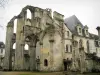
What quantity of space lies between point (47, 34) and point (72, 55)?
846cm

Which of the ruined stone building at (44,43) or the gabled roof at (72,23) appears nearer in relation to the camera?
the ruined stone building at (44,43)

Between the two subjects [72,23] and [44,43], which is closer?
[44,43]

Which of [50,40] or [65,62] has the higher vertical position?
[50,40]

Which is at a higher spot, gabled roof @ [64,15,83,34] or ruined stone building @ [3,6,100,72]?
gabled roof @ [64,15,83,34]

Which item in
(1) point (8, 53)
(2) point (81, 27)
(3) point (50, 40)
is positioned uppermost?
(2) point (81, 27)

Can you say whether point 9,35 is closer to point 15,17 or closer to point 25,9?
point 15,17

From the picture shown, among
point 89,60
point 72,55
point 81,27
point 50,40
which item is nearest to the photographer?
point 89,60

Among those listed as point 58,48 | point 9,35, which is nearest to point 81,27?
A: point 58,48

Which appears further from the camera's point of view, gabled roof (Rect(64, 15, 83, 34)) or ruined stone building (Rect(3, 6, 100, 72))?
gabled roof (Rect(64, 15, 83, 34))

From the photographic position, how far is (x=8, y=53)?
33156 millimetres

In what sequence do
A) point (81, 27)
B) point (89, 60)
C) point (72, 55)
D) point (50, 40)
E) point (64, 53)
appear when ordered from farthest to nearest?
point (81, 27) < point (72, 55) < point (64, 53) < point (50, 40) < point (89, 60)

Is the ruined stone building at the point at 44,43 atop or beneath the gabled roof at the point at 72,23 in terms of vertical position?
beneath

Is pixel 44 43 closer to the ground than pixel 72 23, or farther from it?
closer to the ground

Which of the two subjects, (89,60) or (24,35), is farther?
(24,35)
